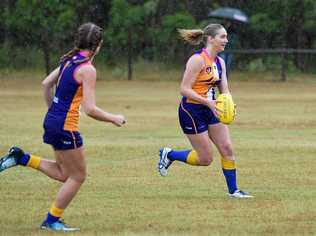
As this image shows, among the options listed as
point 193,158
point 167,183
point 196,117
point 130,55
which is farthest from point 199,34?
point 130,55

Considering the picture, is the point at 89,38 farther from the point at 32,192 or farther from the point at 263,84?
the point at 263,84

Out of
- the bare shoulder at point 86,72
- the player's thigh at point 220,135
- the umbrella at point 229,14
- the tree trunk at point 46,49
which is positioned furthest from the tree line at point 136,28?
the bare shoulder at point 86,72

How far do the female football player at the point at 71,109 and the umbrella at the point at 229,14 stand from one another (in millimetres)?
27247

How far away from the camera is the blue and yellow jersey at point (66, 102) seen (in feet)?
26.3

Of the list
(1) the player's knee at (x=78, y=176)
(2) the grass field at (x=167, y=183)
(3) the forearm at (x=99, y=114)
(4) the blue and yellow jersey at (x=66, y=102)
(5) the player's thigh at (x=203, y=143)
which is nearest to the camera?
(3) the forearm at (x=99, y=114)

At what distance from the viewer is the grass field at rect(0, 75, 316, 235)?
8609mm

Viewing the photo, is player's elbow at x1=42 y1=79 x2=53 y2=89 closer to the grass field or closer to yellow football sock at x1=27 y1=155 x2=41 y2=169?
yellow football sock at x1=27 y1=155 x2=41 y2=169

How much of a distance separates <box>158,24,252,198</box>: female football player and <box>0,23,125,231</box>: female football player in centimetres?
225

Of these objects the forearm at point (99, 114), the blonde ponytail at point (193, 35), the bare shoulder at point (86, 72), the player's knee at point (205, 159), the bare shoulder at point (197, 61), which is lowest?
the player's knee at point (205, 159)

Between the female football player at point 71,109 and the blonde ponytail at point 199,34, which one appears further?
the blonde ponytail at point 199,34

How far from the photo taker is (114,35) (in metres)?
36.8

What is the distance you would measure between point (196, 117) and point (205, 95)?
0.85 ft

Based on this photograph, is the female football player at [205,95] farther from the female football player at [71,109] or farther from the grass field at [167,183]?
the female football player at [71,109]

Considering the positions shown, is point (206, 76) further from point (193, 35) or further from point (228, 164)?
point (228, 164)
